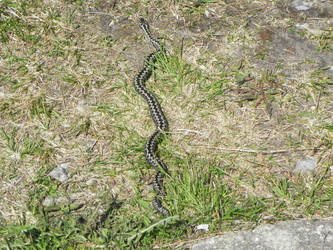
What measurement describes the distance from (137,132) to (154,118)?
1.06ft

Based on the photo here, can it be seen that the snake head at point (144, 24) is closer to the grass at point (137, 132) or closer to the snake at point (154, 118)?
the snake at point (154, 118)

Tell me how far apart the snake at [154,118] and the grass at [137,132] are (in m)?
0.11

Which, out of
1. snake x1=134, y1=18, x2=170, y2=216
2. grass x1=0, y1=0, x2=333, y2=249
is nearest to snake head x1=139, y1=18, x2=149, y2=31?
snake x1=134, y1=18, x2=170, y2=216

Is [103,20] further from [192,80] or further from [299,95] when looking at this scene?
[299,95]

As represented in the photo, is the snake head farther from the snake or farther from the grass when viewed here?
the grass

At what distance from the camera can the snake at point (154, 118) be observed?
5.38 metres

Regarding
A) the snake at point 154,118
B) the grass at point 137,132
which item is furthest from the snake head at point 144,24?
the grass at point 137,132

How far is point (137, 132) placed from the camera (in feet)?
20.7

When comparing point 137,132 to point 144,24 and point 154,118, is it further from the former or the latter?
point 144,24

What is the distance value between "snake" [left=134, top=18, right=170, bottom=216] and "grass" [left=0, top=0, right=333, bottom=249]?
11 centimetres

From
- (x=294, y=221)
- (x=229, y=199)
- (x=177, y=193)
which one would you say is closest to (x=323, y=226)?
(x=294, y=221)

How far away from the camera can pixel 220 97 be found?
679 centimetres

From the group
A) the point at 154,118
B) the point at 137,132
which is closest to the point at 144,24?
the point at 154,118

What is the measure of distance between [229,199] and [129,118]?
2062 mm
